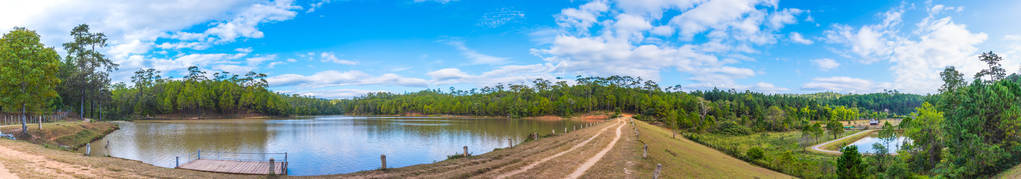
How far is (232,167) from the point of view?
1764cm

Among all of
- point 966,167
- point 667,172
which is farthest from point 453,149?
point 966,167

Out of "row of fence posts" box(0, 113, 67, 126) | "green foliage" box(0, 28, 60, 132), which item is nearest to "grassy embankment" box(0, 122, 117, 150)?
"green foliage" box(0, 28, 60, 132)

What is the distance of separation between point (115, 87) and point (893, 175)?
440ft

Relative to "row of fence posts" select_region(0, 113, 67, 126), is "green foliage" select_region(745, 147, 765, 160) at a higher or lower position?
lower

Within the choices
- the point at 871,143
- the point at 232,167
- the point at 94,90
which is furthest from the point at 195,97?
the point at 871,143

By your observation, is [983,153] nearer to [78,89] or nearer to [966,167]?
[966,167]

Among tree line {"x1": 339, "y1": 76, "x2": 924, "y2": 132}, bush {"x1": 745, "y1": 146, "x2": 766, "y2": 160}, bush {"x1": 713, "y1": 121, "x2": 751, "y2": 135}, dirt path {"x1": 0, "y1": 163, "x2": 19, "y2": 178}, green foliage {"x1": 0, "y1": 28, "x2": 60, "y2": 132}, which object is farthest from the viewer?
tree line {"x1": 339, "y1": 76, "x2": 924, "y2": 132}

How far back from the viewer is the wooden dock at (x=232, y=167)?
55.0 ft

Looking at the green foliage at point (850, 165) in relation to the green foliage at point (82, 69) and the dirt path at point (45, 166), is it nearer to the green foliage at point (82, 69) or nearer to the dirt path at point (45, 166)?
the dirt path at point (45, 166)

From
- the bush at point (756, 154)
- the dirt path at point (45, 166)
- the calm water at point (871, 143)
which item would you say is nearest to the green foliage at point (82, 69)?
the dirt path at point (45, 166)

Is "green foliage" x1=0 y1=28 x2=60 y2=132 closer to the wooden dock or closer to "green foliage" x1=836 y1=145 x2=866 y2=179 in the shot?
the wooden dock

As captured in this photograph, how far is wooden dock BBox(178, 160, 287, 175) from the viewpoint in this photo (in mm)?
16750

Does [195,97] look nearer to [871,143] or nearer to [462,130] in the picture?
[462,130]

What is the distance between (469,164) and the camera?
16328 mm
